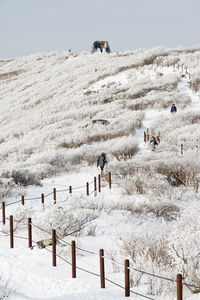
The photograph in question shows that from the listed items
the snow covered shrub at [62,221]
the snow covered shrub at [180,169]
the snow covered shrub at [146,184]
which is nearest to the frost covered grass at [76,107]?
the snow covered shrub at [180,169]

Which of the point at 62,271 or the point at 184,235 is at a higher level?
the point at 184,235

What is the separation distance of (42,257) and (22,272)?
819mm

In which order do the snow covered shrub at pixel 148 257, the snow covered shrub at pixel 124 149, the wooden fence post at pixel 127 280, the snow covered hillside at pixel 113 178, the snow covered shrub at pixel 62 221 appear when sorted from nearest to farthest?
1. the wooden fence post at pixel 127 280
2. the snow covered shrub at pixel 148 257
3. the snow covered hillside at pixel 113 178
4. the snow covered shrub at pixel 62 221
5. the snow covered shrub at pixel 124 149

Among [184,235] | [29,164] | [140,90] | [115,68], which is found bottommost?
[29,164]

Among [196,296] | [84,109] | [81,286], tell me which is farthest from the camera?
[84,109]

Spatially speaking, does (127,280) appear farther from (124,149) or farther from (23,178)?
(124,149)

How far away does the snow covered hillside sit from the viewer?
6.04 m

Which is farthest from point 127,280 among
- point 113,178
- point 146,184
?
point 113,178

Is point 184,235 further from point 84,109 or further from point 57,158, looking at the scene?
point 84,109

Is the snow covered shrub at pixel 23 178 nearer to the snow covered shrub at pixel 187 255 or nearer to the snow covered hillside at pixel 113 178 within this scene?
the snow covered hillside at pixel 113 178

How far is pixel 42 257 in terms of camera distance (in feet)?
25.0

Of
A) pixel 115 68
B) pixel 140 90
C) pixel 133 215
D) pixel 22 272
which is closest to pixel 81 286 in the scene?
pixel 22 272

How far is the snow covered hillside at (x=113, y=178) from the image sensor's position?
6043 mm

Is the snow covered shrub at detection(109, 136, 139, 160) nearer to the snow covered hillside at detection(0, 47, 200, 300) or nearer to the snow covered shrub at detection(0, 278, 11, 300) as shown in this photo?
the snow covered hillside at detection(0, 47, 200, 300)
